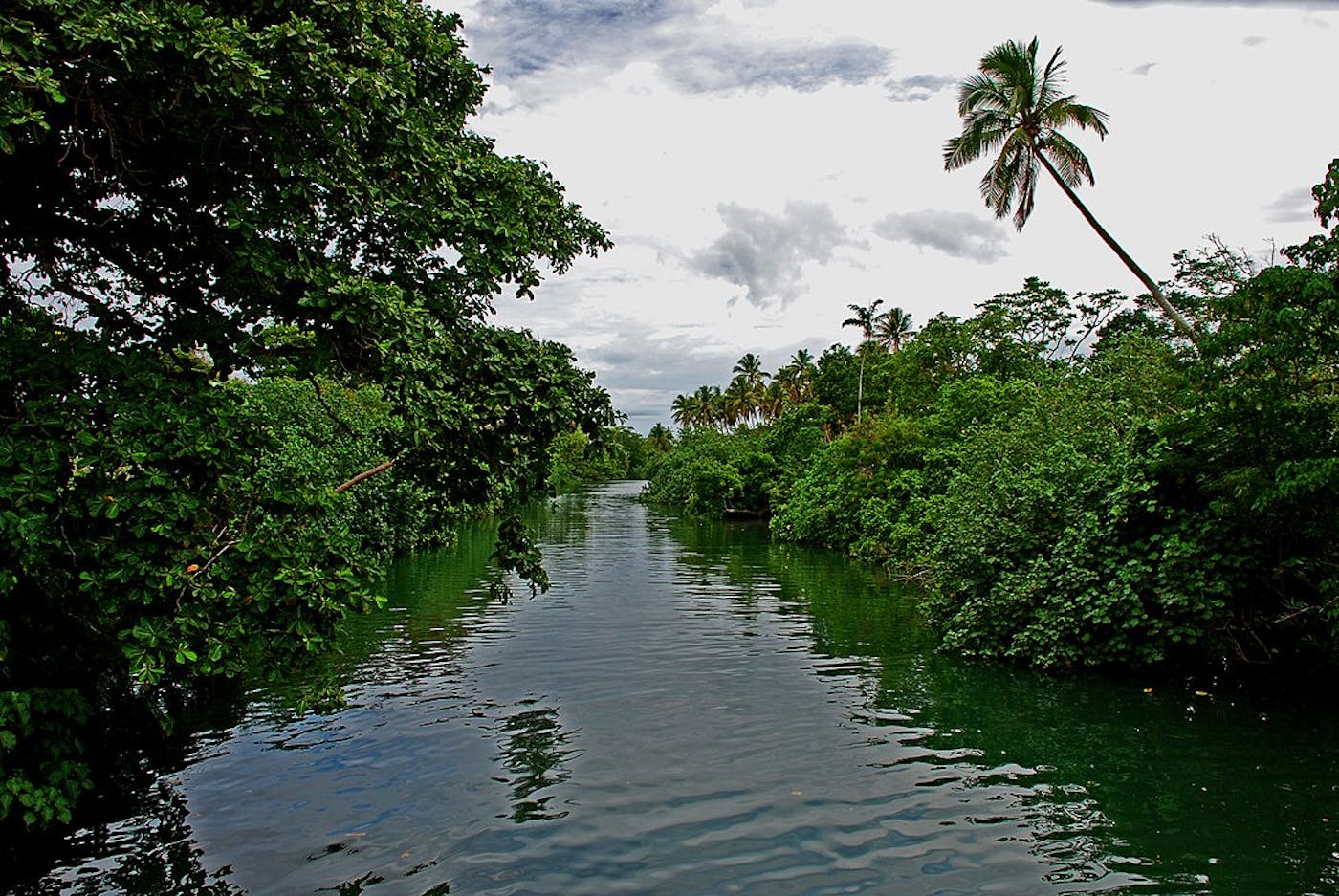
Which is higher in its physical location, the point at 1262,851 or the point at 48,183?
the point at 48,183

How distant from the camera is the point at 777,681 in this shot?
1370 centimetres

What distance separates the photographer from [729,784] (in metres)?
9.22

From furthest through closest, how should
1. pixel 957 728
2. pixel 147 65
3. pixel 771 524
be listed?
pixel 771 524 < pixel 957 728 < pixel 147 65

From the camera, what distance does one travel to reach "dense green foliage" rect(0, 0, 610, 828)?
6301 millimetres

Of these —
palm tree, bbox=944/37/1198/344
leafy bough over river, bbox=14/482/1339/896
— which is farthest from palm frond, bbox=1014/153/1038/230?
leafy bough over river, bbox=14/482/1339/896

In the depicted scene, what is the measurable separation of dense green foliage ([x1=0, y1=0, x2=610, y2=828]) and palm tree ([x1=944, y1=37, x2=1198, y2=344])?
18.8 metres

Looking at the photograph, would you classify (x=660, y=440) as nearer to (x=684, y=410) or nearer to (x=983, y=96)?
(x=684, y=410)

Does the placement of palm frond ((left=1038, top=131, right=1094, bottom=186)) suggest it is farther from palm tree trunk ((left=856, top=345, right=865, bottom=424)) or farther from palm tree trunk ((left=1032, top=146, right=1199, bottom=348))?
palm tree trunk ((left=856, top=345, right=865, bottom=424))

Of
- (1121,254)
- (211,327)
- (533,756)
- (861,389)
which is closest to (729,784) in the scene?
(533,756)

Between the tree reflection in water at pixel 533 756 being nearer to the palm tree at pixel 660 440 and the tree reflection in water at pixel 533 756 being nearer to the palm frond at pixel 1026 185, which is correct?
the palm frond at pixel 1026 185

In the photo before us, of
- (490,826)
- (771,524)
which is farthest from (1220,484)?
(771,524)

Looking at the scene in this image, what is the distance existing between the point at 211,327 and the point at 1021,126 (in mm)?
22264

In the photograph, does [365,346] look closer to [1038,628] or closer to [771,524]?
[1038,628]

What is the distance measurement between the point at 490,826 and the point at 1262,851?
22.2 ft
